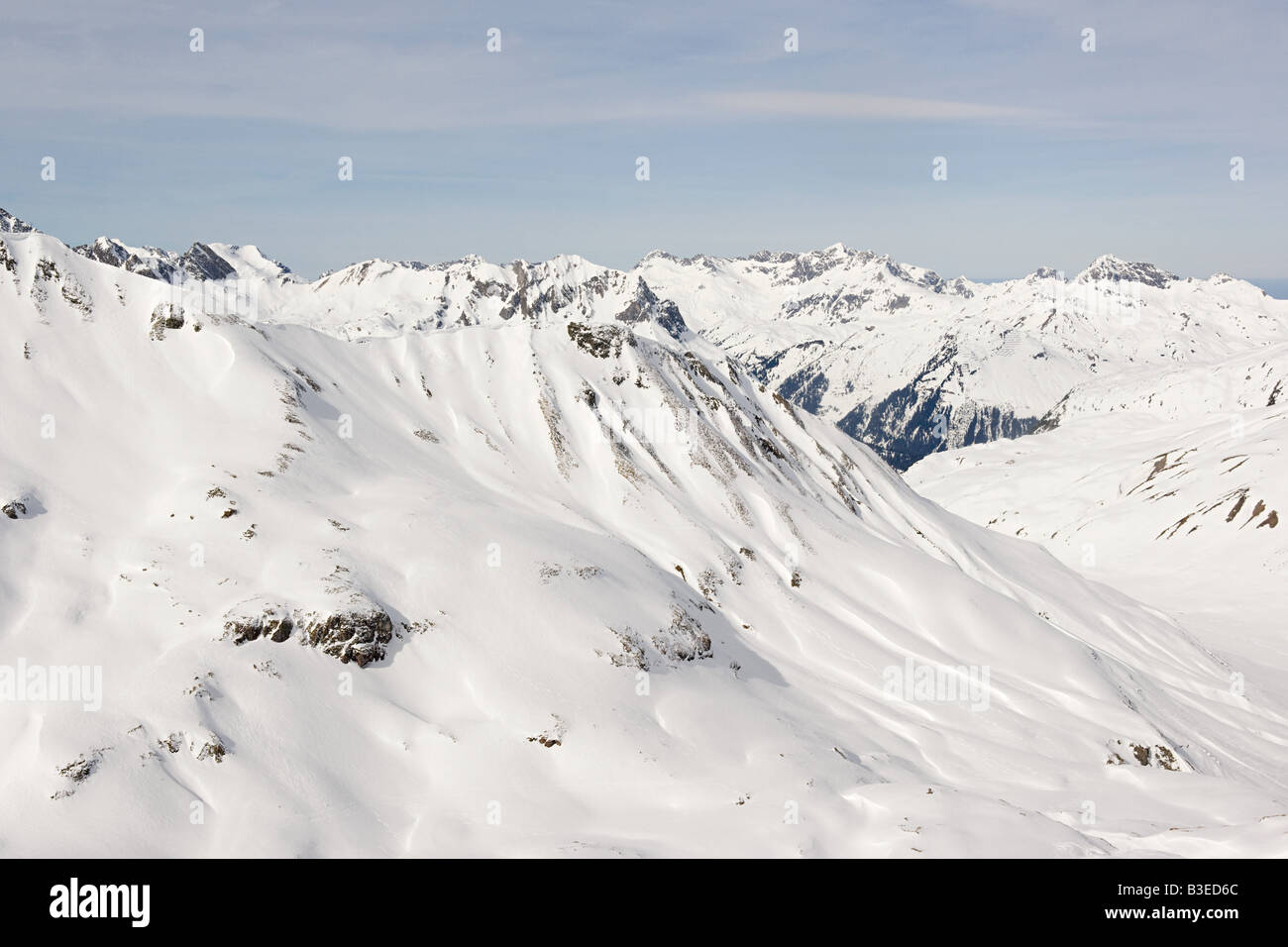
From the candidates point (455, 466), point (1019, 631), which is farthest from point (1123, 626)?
point (455, 466)

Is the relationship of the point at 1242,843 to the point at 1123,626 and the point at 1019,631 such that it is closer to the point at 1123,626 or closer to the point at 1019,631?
the point at 1019,631

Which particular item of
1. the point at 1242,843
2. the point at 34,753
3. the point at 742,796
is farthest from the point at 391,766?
the point at 1242,843

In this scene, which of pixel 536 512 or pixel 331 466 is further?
pixel 536 512

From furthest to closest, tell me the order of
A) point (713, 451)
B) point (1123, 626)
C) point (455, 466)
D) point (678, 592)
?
point (1123, 626) → point (713, 451) → point (455, 466) → point (678, 592)

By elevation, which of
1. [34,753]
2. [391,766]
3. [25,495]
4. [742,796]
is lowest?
[742,796]

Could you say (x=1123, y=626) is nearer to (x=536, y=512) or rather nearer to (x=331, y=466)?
(x=536, y=512)
